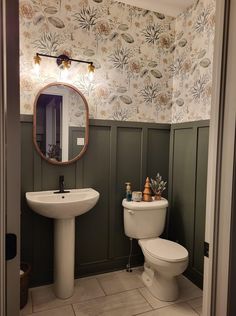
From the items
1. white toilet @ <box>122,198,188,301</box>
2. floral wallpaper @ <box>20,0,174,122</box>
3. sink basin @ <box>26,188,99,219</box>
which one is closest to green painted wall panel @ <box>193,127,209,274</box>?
white toilet @ <box>122,198,188,301</box>

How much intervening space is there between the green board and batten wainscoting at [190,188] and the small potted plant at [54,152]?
49.5 inches

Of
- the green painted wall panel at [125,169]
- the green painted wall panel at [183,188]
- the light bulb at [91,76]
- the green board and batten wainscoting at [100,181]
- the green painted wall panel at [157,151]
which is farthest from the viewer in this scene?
the green painted wall panel at [157,151]

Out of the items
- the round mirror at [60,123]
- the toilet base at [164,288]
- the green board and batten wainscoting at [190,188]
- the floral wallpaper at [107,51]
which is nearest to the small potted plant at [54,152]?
the round mirror at [60,123]

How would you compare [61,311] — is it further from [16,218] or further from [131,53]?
[131,53]

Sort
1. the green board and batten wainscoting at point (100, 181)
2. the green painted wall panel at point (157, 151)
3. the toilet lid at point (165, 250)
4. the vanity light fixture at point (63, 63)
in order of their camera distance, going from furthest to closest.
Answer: the green painted wall panel at point (157, 151) → the green board and batten wainscoting at point (100, 181) → the vanity light fixture at point (63, 63) → the toilet lid at point (165, 250)

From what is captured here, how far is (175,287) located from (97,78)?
2.07 meters

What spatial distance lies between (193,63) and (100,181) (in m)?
1.51

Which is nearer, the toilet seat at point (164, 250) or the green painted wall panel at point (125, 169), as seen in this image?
the toilet seat at point (164, 250)

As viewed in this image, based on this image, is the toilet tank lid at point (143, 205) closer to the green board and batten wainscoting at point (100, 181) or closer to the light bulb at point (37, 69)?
the green board and batten wainscoting at point (100, 181)

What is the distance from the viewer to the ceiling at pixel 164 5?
94.7 inches

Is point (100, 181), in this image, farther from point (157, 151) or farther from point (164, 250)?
point (164, 250)

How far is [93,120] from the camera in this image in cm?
241

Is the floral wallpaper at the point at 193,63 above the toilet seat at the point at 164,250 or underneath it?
above

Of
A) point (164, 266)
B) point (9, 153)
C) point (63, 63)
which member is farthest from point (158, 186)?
point (9, 153)
